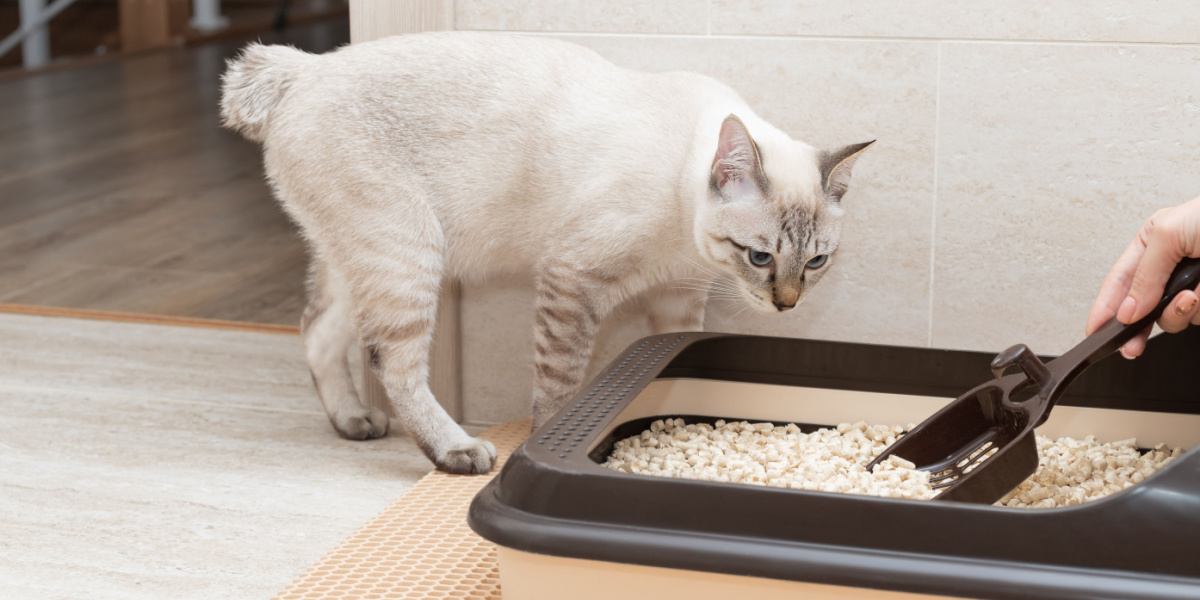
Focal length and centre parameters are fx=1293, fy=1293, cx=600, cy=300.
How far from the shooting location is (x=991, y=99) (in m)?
1.90

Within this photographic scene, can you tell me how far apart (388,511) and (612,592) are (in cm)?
60

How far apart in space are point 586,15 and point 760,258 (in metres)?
0.55

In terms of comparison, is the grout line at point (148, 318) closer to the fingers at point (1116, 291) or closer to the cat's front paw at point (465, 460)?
the cat's front paw at point (465, 460)

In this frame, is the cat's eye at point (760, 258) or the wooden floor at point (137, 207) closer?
the cat's eye at point (760, 258)

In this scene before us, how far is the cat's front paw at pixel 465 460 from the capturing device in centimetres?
189

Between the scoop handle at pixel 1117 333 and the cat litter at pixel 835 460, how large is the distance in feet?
0.52

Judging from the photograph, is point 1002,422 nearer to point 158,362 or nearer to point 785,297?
point 785,297

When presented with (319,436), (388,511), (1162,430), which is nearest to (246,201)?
(319,436)

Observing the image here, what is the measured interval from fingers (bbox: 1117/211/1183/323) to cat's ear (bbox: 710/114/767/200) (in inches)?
18.8

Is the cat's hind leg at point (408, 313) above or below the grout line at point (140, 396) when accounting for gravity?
above

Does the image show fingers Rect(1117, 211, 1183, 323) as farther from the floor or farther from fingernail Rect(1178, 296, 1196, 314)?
the floor

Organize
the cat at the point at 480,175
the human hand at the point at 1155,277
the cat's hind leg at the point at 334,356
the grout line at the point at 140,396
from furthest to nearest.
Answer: the grout line at the point at 140,396, the cat's hind leg at the point at 334,356, the cat at the point at 480,175, the human hand at the point at 1155,277

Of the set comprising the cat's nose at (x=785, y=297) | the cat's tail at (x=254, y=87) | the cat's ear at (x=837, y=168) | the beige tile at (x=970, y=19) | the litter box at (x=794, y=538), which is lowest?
the litter box at (x=794, y=538)

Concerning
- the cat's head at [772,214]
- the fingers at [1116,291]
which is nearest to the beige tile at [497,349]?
the cat's head at [772,214]
